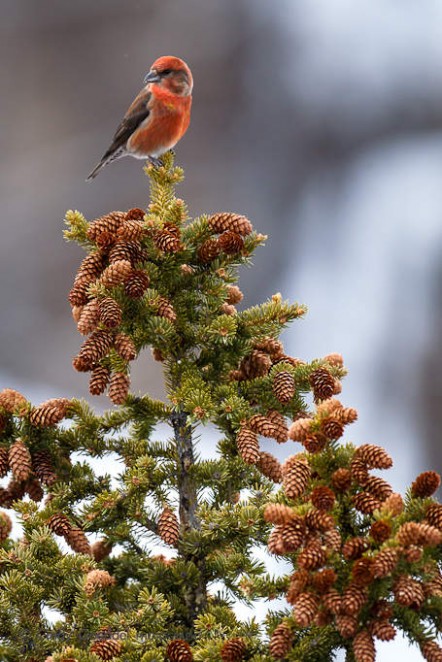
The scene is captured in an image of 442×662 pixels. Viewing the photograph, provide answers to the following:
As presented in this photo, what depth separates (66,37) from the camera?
3365mm

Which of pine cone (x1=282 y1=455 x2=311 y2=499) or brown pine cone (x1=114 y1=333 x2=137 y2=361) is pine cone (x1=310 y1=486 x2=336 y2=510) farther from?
brown pine cone (x1=114 y1=333 x2=137 y2=361)

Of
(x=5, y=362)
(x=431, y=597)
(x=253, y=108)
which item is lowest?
(x=431, y=597)

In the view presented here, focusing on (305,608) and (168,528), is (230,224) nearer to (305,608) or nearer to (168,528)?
(168,528)

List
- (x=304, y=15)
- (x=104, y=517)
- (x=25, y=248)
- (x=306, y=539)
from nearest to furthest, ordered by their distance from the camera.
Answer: (x=306, y=539), (x=104, y=517), (x=304, y=15), (x=25, y=248)

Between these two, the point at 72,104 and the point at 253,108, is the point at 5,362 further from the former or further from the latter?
the point at 253,108

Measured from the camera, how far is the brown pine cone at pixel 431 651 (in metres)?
0.73

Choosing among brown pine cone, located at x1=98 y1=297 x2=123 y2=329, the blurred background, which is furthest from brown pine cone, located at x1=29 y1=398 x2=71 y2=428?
the blurred background

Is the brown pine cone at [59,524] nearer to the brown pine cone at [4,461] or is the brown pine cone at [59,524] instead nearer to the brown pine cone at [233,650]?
the brown pine cone at [4,461]

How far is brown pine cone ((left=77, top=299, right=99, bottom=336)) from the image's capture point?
917 mm

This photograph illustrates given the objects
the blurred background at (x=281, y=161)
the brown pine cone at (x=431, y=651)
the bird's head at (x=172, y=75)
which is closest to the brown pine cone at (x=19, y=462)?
the brown pine cone at (x=431, y=651)

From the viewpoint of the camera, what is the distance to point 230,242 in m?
0.96

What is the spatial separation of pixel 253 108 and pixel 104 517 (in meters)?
2.58

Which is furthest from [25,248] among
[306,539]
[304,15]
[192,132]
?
[306,539]

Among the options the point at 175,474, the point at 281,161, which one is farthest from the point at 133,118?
the point at 281,161
